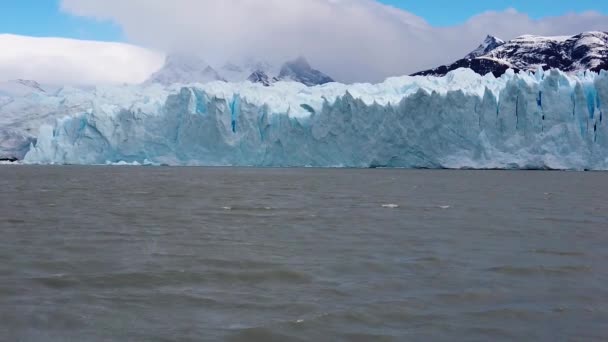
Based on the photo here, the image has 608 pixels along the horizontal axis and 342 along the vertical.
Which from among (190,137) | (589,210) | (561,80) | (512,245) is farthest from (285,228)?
(190,137)

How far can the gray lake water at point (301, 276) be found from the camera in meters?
5.05

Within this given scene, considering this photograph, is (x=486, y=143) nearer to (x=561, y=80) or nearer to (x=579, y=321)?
(x=561, y=80)

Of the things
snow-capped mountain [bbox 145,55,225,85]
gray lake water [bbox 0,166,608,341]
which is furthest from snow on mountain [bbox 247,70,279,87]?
gray lake water [bbox 0,166,608,341]

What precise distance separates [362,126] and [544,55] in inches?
2199

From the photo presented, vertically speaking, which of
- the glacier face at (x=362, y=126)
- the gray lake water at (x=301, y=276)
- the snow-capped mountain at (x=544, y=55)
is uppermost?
the snow-capped mountain at (x=544, y=55)

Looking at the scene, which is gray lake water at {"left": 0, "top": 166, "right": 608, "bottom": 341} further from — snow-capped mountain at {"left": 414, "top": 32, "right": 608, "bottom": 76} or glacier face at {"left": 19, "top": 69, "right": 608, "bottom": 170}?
snow-capped mountain at {"left": 414, "top": 32, "right": 608, "bottom": 76}

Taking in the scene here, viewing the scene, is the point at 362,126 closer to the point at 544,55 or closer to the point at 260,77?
the point at 544,55

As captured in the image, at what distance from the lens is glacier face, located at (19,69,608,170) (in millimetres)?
37812

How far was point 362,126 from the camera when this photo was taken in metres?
41.8

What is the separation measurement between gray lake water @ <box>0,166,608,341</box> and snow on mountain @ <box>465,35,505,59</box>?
341ft

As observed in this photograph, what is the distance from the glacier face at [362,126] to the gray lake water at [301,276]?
25.4 metres

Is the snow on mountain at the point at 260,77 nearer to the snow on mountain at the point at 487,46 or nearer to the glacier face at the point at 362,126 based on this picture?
the snow on mountain at the point at 487,46

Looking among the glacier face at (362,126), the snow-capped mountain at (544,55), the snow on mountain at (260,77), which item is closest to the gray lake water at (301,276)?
the glacier face at (362,126)

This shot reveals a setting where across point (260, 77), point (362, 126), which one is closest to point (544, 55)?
point (362, 126)
